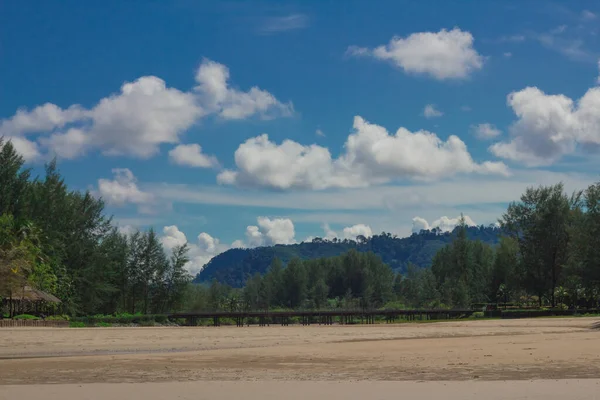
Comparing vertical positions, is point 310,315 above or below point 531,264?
below

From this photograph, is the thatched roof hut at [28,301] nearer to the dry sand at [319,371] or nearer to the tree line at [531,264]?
the dry sand at [319,371]

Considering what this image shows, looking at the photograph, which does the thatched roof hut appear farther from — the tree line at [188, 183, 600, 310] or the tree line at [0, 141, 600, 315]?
the tree line at [188, 183, 600, 310]

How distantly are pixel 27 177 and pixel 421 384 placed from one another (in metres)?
55.6

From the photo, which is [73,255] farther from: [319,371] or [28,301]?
[319,371]

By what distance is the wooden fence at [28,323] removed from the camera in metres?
44.5

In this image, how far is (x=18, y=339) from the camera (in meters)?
31.9

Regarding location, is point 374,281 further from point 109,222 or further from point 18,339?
point 18,339

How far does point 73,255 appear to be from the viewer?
2704 inches

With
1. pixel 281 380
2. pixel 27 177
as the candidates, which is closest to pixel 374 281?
pixel 27 177

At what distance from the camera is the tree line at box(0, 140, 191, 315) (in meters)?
51.5

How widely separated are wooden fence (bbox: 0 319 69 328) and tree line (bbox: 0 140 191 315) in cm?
208

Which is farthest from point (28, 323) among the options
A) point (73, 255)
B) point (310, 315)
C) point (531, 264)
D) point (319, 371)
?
point (531, 264)

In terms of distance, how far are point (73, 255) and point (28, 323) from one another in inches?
859

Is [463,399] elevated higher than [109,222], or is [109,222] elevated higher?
[109,222]
